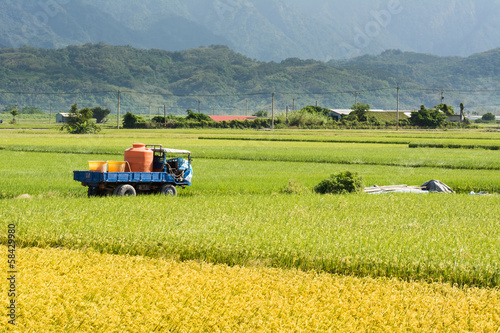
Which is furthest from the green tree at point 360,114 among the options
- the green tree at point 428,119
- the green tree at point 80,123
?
the green tree at point 80,123

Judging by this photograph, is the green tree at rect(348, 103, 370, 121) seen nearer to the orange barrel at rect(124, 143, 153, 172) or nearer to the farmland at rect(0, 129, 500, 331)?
the orange barrel at rect(124, 143, 153, 172)

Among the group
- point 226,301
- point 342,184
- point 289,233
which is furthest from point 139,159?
point 226,301

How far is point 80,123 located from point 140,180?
6215cm

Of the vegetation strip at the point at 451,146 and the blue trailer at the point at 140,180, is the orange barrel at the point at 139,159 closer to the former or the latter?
the blue trailer at the point at 140,180

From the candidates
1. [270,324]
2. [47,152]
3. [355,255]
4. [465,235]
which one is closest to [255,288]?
[270,324]

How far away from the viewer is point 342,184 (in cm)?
1989

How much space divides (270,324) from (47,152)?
124 feet

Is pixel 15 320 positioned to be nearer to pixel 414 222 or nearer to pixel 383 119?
pixel 414 222

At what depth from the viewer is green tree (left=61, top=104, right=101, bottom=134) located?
244ft

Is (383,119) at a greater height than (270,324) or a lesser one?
greater

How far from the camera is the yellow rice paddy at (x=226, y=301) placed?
6848 mm

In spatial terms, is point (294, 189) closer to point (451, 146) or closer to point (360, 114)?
point (451, 146)

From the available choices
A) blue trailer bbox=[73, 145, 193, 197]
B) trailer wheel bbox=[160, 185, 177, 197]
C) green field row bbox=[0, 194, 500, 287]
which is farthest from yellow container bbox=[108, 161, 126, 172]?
green field row bbox=[0, 194, 500, 287]

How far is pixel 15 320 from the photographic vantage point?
6852 millimetres
